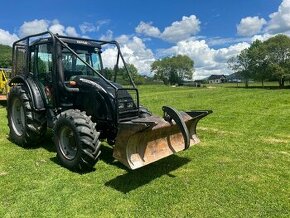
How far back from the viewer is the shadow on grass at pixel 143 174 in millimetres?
5766

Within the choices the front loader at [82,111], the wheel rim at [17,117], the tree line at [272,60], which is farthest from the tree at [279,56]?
the wheel rim at [17,117]

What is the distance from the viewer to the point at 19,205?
16.5 ft

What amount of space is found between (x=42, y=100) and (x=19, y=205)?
3325 mm

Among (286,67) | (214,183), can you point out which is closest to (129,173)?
(214,183)

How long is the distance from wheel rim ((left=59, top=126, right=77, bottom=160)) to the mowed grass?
30 centimetres

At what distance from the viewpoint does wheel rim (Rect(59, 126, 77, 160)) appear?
6.71 metres

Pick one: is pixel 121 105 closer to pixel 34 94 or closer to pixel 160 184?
pixel 160 184

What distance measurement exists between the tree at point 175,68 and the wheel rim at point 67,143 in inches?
4320

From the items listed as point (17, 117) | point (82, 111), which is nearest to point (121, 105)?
point (82, 111)

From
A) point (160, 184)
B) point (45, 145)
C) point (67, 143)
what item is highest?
point (67, 143)

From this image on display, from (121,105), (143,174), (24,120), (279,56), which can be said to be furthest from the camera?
(279,56)

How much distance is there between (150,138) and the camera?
616cm

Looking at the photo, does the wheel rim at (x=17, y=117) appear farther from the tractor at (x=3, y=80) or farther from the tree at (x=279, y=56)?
the tree at (x=279, y=56)

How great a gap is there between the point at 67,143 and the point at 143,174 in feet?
5.49
